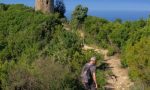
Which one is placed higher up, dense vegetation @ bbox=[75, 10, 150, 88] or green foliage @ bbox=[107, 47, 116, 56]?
dense vegetation @ bbox=[75, 10, 150, 88]

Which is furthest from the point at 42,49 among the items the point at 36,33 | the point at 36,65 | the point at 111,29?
the point at 111,29

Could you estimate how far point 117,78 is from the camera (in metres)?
27.6

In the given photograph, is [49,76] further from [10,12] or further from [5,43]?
[10,12]

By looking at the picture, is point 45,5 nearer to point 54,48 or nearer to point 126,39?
point 126,39

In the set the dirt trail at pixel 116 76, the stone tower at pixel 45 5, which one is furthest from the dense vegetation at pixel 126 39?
the stone tower at pixel 45 5

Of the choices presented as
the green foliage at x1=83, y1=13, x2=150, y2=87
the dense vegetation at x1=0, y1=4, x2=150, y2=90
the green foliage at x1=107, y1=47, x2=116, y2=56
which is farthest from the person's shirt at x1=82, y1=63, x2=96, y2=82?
the green foliage at x1=107, y1=47, x2=116, y2=56

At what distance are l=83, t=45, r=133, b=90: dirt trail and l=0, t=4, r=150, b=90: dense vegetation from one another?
0.43m

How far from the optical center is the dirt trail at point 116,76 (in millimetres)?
25812

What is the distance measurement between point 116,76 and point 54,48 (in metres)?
3.82

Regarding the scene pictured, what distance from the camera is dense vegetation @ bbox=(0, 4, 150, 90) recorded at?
2061 centimetres

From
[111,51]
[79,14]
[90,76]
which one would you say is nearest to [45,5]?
[79,14]

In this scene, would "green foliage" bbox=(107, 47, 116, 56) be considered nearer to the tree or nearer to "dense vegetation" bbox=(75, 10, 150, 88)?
"dense vegetation" bbox=(75, 10, 150, 88)

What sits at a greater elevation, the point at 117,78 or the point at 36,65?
the point at 36,65

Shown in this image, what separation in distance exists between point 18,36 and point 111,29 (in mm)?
8322
